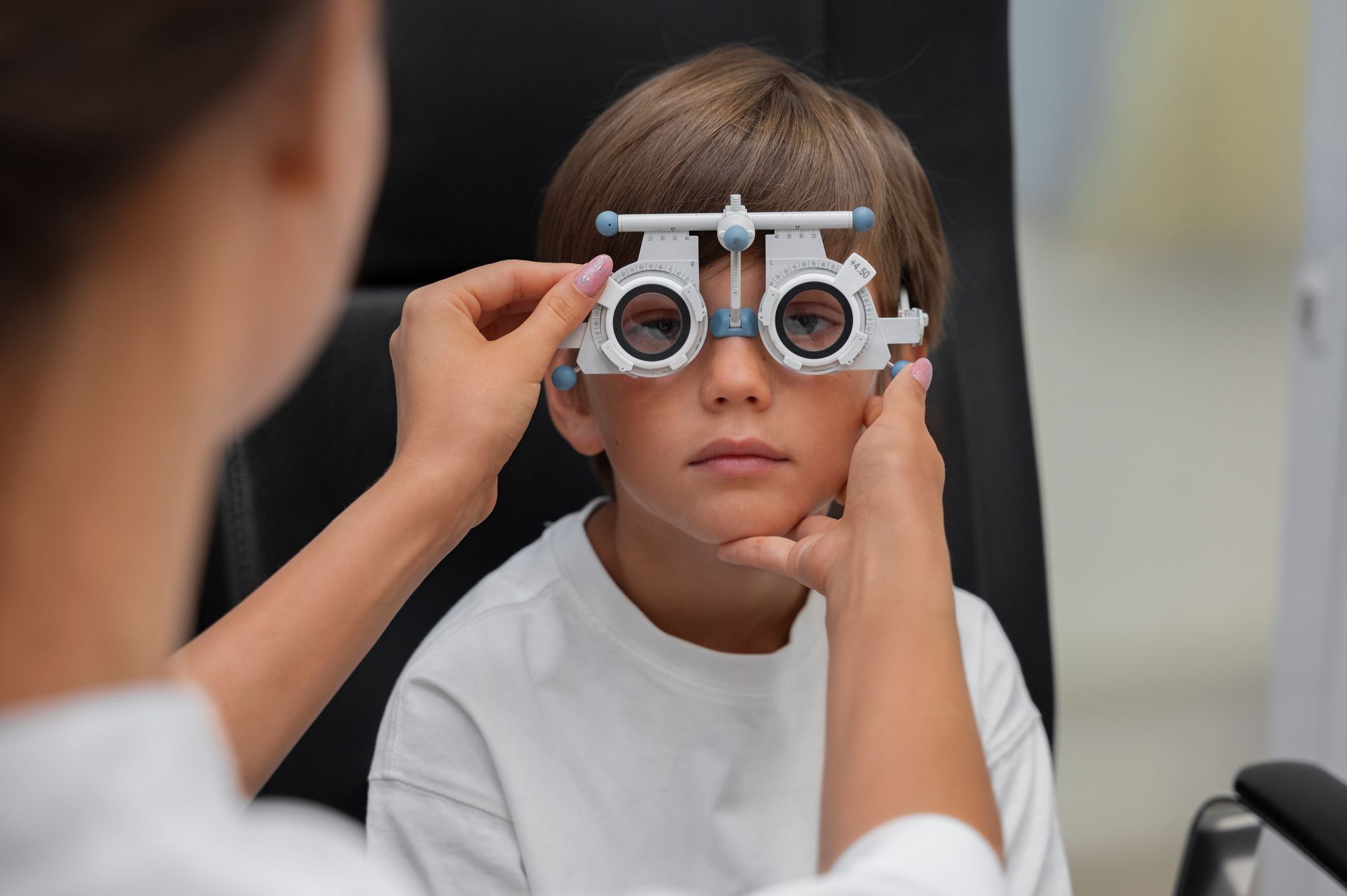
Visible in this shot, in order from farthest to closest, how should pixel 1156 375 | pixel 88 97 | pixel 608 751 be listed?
pixel 1156 375 < pixel 608 751 < pixel 88 97

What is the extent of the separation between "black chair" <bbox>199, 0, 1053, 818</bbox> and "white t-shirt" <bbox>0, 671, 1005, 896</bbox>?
2.05ft

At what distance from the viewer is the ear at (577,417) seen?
36.1 inches

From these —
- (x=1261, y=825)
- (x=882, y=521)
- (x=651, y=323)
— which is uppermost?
(x=651, y=323)

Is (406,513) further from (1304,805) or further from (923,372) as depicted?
(1304,805)

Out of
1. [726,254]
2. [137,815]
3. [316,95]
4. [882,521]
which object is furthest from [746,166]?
[137,815]

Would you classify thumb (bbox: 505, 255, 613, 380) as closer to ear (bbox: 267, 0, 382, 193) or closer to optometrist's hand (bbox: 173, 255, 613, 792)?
optometrist's hand (bbox: 173, 255, 613, 792)

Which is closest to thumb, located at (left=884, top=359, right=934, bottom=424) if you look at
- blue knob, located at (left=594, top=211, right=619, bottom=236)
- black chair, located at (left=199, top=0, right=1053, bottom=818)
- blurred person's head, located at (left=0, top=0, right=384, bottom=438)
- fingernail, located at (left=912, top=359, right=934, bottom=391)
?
fingernail, located at (left=912, top=359, right=934, bottom=391)

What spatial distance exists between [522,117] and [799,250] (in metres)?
0.34

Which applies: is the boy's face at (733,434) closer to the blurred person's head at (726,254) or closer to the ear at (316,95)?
the blurred person's head at (726,254)

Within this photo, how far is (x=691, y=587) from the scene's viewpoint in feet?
3.14

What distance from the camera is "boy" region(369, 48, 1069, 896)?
2.75ft

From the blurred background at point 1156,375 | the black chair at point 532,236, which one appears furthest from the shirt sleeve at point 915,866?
the blurred background at point 1156,375

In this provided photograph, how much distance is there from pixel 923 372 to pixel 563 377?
0.25 meters

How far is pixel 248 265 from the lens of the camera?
403 millimetres
